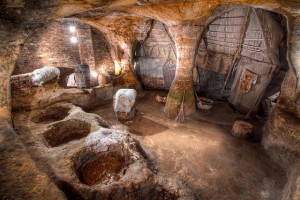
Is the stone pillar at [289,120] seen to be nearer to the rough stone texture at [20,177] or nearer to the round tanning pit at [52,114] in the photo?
the rough stone texture at [20,177]

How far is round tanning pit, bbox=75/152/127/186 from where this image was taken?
362 centimetres

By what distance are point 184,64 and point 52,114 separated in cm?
491

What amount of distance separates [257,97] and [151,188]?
→ 528cm

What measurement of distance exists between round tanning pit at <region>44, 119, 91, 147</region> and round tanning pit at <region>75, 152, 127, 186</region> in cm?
110

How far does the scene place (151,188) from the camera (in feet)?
10.6

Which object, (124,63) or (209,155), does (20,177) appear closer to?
(209,155)

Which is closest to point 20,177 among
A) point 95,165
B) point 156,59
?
point 95,165

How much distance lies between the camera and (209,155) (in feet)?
15.7

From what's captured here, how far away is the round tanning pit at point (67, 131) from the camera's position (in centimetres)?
466

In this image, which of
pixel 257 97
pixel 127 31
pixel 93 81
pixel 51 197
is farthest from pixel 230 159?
pixel 93 81

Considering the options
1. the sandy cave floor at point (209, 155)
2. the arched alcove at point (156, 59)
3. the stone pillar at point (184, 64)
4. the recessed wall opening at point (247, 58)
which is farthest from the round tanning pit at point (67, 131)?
the recessed wall opening at point (247, 58)

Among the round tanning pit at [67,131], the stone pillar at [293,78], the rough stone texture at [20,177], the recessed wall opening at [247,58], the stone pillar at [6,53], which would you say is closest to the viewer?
the rough stone texture at [20,177]

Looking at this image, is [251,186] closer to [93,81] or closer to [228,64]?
[228,64]

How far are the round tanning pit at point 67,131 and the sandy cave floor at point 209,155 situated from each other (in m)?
1.53
